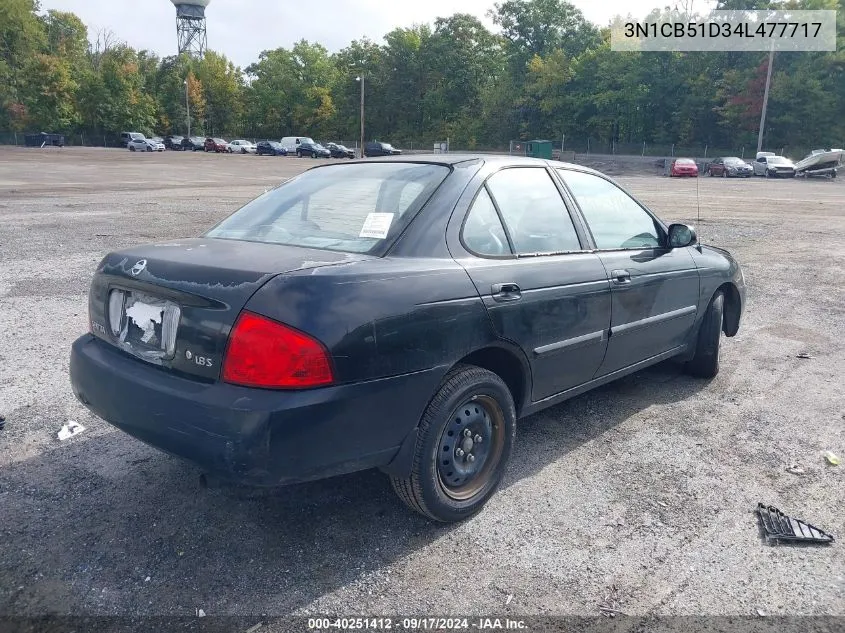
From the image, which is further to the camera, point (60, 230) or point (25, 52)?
point (25, 52)

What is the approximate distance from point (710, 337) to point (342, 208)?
10.1 feet

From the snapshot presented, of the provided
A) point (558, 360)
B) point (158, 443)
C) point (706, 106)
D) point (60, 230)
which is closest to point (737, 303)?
point (558, 360)

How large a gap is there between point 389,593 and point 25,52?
3691 inches

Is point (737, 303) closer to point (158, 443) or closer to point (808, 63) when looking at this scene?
point (158, 443)

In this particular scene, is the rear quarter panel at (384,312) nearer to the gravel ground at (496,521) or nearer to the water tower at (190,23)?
the gravel ground at (496,521)

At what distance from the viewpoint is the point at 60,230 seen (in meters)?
11.9

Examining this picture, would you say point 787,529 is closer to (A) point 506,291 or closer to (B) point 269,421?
(A) point 506,291

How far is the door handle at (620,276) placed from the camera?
386 centimetres

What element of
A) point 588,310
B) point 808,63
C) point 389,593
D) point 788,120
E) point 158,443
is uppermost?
point 808,63

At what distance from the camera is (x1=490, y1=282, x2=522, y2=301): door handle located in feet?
10.2

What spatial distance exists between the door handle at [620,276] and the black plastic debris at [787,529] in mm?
1397

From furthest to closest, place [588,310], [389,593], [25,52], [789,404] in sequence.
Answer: [25,52] < [789,404] < [588,310] < [389,593]

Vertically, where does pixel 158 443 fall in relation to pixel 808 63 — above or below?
below

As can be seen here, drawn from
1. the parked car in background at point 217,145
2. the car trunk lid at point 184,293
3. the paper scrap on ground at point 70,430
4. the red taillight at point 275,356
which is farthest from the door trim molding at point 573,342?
the parked car in background at point 217,145
